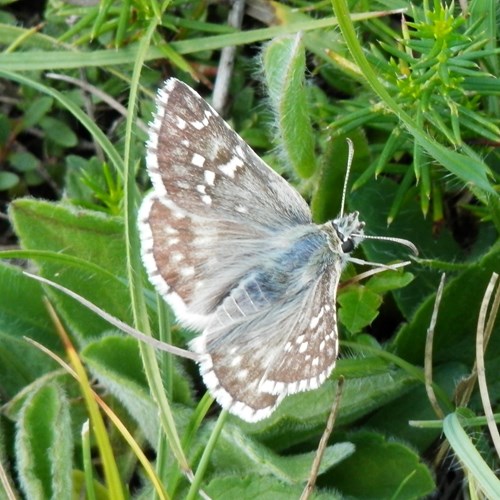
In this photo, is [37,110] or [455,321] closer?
[455,321]

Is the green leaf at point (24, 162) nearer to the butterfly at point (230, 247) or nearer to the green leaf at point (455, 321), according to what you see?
the butterfly at point (230, 247)

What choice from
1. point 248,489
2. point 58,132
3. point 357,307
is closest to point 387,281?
point 357,307

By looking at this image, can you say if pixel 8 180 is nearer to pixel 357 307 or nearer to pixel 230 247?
pixel 230 247

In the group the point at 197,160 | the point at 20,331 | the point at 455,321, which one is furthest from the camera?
the point at 20,331

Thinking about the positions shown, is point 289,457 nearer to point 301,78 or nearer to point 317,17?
point 301,78

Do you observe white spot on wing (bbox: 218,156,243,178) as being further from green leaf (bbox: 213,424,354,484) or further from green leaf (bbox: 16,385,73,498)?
green leaf (bbox: 16,385,73,498)

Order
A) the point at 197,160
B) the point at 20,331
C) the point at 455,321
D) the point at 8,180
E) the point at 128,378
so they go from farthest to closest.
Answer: the point at 8,180 → the point at 20,331 → the point at 455,321 → the point at 128,378 → the point at 197,160

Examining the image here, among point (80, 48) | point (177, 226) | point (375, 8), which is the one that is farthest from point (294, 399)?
point (80, 48)

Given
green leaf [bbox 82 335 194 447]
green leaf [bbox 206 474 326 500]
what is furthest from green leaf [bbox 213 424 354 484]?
green leaf [bbox 82 335 194 447]

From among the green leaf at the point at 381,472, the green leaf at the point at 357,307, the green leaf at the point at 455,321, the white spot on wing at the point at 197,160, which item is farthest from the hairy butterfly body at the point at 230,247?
the green leaf at the point at 381,472
